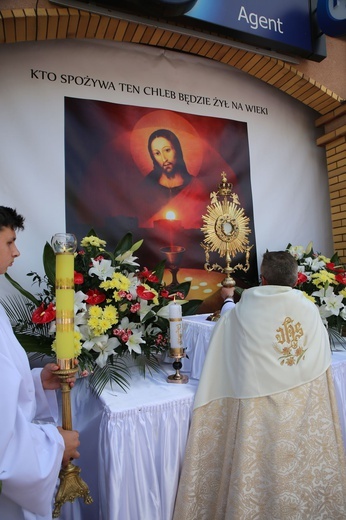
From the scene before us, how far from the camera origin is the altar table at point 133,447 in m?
1.76

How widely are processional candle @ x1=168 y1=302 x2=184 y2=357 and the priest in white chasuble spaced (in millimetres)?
264

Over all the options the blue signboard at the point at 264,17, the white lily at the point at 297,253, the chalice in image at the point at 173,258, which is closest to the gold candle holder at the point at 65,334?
the chalice in image at the point at 173,258

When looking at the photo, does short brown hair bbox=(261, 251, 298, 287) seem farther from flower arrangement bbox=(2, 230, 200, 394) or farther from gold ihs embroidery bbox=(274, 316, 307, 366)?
flower arrangement bbox=(2, 230, 200, 394)

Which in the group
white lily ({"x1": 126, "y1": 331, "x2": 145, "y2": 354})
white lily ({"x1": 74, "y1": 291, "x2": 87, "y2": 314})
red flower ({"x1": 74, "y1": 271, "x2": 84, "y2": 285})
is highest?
red flower ({"x1": 74, "y1": 271, "x2": 84, "y2": 285})

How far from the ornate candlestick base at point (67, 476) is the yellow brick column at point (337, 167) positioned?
13.0 ft

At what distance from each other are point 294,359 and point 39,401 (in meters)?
1.27

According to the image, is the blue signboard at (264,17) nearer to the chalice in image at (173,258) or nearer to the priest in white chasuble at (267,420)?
the chalice in image at (173,258)

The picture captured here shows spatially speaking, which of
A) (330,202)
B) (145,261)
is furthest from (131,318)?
(330,202)

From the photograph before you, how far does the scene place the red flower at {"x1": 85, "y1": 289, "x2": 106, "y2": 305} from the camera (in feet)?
7.20

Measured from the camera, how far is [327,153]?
4.62 meters

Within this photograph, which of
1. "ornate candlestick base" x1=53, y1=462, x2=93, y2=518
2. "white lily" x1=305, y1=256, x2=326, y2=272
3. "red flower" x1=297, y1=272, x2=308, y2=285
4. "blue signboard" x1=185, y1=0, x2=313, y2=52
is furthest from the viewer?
"blue signboard" x1=185, y1=0, x2=313, y2=52

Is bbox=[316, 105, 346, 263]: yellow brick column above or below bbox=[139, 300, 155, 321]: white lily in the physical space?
above

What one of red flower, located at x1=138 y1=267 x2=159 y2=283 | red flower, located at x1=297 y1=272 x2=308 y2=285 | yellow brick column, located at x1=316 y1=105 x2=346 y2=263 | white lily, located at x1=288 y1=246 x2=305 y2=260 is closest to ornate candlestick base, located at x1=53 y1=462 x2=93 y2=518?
red flower, located at x1=138 y1=267 x2=159 y2=283

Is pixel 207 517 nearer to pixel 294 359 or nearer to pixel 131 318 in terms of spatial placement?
pixel 294 359
